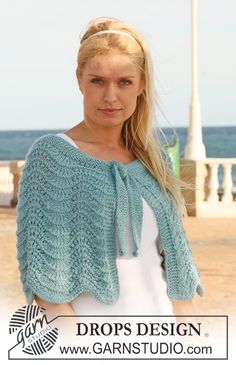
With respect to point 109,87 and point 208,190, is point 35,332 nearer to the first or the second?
point 109,87

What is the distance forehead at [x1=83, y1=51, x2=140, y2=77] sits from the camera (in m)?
2.82

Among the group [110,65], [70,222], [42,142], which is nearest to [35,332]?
[70,222]

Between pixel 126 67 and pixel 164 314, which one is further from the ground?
pixel 126 67

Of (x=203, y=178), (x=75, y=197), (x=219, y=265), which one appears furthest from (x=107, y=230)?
(x=203, y=178)

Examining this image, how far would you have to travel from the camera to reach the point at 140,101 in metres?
3.05

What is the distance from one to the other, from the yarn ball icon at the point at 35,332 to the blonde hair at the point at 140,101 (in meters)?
0.58

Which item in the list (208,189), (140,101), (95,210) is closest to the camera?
(95,210)

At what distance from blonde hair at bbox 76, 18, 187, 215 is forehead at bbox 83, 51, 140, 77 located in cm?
2

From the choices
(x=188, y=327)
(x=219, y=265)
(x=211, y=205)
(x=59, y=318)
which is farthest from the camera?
(x=211, y=205)

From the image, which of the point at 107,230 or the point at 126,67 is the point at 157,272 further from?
the point at 126,67

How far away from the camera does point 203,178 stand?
1716 centimetres

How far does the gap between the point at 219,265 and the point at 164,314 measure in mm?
8583

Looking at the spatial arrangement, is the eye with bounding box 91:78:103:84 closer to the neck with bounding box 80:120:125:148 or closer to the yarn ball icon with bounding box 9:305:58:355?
the neck with bounding box 80:120:125:148

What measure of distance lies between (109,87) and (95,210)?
386 millimetres
